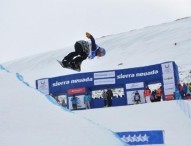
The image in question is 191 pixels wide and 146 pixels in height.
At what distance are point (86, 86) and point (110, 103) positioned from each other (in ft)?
6.30

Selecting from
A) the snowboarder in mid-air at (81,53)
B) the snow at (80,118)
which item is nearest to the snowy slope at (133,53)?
the snow at (80,118)

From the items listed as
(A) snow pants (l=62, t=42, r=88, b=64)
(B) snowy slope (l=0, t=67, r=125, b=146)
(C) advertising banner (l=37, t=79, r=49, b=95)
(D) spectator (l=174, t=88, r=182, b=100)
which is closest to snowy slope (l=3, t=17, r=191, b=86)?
(C) advertising banner (l=37, t=79, r=49, b=95)

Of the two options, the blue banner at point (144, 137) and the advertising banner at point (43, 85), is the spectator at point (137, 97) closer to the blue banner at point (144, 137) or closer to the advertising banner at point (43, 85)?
the advertising banner at point (43, 85)

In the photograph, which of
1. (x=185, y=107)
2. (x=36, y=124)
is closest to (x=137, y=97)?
(x=185, y=107)

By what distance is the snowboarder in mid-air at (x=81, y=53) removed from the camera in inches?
381

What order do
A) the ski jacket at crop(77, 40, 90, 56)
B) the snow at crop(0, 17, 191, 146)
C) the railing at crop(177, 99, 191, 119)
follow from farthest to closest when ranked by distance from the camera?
1. the railing at crop(177, 99, 191, 119)
2. the ski jacket at crop(77, 40, 90, 56)
3. the snow at crop(0, 17, 191, 146)

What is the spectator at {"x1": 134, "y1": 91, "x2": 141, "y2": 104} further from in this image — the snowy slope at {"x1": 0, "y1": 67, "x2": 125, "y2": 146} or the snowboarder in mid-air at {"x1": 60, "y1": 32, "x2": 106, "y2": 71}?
the snowy slope at {"x1": 0, "y1": 67, "x2": 125, "y2": 146}

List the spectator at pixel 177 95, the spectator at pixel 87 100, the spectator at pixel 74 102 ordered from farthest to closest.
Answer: the spectator at pixel 74 102, the spectator at pixel 87 100, the spectator at pixel 177 95


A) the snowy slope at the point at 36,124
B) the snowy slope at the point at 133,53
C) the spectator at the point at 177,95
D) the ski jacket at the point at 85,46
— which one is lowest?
the snowy slope at the point at 36,124

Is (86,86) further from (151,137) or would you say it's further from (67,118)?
(67,118)

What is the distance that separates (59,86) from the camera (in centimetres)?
2109

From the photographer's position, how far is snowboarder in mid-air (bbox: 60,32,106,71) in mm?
9672

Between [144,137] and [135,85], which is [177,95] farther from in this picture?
[144,137]

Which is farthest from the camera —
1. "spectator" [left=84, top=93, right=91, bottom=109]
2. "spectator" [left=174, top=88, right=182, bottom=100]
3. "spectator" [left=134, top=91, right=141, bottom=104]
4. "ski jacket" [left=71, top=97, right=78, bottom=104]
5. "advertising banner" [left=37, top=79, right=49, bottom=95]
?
"advertising banner" [left=37, top=79, right=49, bottom=95]
